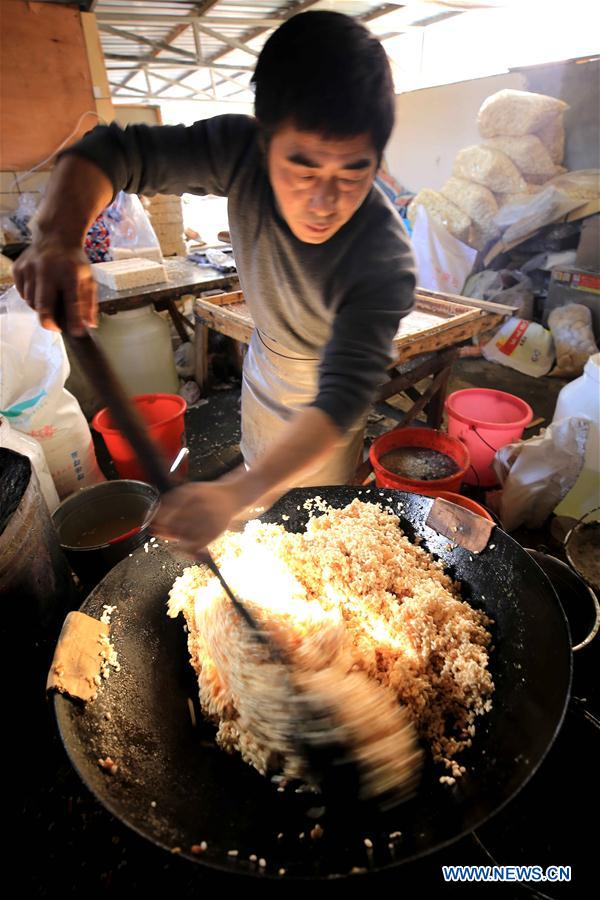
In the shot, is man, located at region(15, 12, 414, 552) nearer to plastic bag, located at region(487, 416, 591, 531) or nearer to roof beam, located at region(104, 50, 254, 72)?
plastic bag, located at region(487, 416, 591, 531)

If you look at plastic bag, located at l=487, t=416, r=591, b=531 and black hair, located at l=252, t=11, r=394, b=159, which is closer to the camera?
black hair, located at l=252, t=11, r=394, b=159

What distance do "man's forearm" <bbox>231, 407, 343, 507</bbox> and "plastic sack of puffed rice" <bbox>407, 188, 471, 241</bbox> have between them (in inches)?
247

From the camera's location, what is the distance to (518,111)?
19.6ft

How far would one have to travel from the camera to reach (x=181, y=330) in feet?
17.5

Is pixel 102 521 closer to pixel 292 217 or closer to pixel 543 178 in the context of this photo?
pixel 292 217

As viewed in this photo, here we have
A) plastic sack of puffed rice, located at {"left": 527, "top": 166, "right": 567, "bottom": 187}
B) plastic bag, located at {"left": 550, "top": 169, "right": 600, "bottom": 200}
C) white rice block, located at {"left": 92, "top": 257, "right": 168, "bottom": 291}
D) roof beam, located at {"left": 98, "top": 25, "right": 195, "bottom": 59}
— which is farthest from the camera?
roof beam, located at {"left": 98, "top": 25, "right": 195, "bottom": 59}

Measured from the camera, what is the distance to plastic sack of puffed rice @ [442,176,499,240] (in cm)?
624

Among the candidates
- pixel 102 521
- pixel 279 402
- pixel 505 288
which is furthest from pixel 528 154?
pixel 102 521

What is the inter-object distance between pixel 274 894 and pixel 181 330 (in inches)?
191

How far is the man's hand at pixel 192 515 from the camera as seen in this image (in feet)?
3.64

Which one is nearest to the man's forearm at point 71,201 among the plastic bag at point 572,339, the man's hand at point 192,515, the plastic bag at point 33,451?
the man's hand at point 192,515

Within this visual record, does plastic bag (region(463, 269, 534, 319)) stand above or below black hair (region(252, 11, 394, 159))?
below

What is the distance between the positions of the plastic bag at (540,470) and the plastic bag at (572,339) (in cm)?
281

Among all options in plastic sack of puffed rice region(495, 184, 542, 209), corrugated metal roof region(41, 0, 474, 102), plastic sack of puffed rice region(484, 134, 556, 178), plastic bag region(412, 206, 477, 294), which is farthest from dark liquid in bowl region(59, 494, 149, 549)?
plastic sack of puffed rice region(484, 134, 556, 178)
